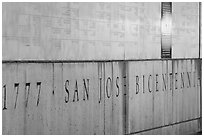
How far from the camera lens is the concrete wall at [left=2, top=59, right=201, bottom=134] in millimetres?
4586

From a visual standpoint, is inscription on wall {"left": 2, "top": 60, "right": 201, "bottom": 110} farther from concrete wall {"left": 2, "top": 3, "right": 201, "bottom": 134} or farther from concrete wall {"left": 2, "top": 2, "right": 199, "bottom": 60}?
concrete wall {"left": 2, "top": 2, "right": 199, "bottom": 60}

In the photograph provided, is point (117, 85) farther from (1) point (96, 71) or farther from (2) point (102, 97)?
(1) point (96, 71)

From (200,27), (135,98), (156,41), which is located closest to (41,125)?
(135,98)

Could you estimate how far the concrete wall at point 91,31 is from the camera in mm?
4578

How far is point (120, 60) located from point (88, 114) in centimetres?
101

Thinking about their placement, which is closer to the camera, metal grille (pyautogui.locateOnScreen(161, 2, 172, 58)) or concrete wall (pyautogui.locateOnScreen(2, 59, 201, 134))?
concrete wall (pyautogui.locateOnScreen(2, 59, 201, 134))

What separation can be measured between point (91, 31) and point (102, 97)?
100 cm

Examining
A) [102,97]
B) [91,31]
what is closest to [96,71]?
[102,97]

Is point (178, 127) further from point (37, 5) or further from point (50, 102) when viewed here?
point (37, 5)

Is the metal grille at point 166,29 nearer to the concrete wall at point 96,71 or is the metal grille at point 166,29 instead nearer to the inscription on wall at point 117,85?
the concrete wall at point 96,71

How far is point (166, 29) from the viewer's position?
6402mm

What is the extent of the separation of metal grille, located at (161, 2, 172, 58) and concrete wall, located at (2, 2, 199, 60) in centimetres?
9

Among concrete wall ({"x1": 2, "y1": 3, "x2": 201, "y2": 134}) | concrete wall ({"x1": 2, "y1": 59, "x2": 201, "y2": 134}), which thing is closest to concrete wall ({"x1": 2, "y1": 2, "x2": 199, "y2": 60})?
concrete wall ({"x1": 2, "y1": 3, "x2": 201, "y2": 134})

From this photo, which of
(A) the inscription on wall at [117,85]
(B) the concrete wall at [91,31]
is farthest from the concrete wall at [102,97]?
(B) the concrete wall at [91,31]
